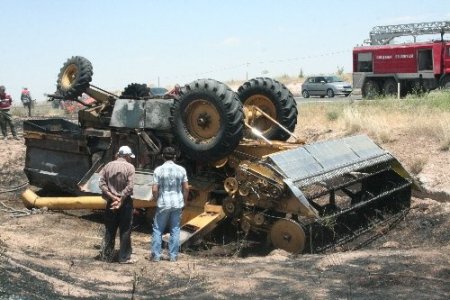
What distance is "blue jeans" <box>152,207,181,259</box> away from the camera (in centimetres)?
770

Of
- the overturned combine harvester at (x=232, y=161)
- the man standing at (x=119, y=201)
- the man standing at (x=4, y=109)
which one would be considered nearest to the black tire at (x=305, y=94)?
the man standing at (x=4, y=109)

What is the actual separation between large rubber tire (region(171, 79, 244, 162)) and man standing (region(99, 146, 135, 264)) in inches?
50.6

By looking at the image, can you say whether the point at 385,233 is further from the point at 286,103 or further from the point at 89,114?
the point at 89,114

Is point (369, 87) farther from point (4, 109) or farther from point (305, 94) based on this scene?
point (4, 109)

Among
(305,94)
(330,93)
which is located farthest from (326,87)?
(305,94)

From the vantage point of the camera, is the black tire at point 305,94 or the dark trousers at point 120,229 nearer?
the dark trousers at point 120,229

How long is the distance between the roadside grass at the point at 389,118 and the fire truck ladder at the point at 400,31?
14.5 metres

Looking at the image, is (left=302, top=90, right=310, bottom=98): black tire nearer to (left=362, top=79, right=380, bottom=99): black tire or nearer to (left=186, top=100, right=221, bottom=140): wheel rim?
(left=362, top=79, right=380, bottom=99): black tire

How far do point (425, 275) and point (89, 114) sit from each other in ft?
21.0

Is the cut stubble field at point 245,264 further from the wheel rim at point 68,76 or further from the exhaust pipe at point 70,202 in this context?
the wheel rim at point 68,76

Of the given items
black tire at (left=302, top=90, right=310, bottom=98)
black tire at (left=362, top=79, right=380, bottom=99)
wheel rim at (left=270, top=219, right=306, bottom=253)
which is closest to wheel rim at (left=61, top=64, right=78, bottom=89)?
wheel rim at (left=270, top=219, right=306, bottom=253)

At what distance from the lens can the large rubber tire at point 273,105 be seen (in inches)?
386

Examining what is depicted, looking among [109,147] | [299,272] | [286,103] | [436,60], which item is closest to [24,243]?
[109,147]

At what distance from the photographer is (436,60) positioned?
26.0m
